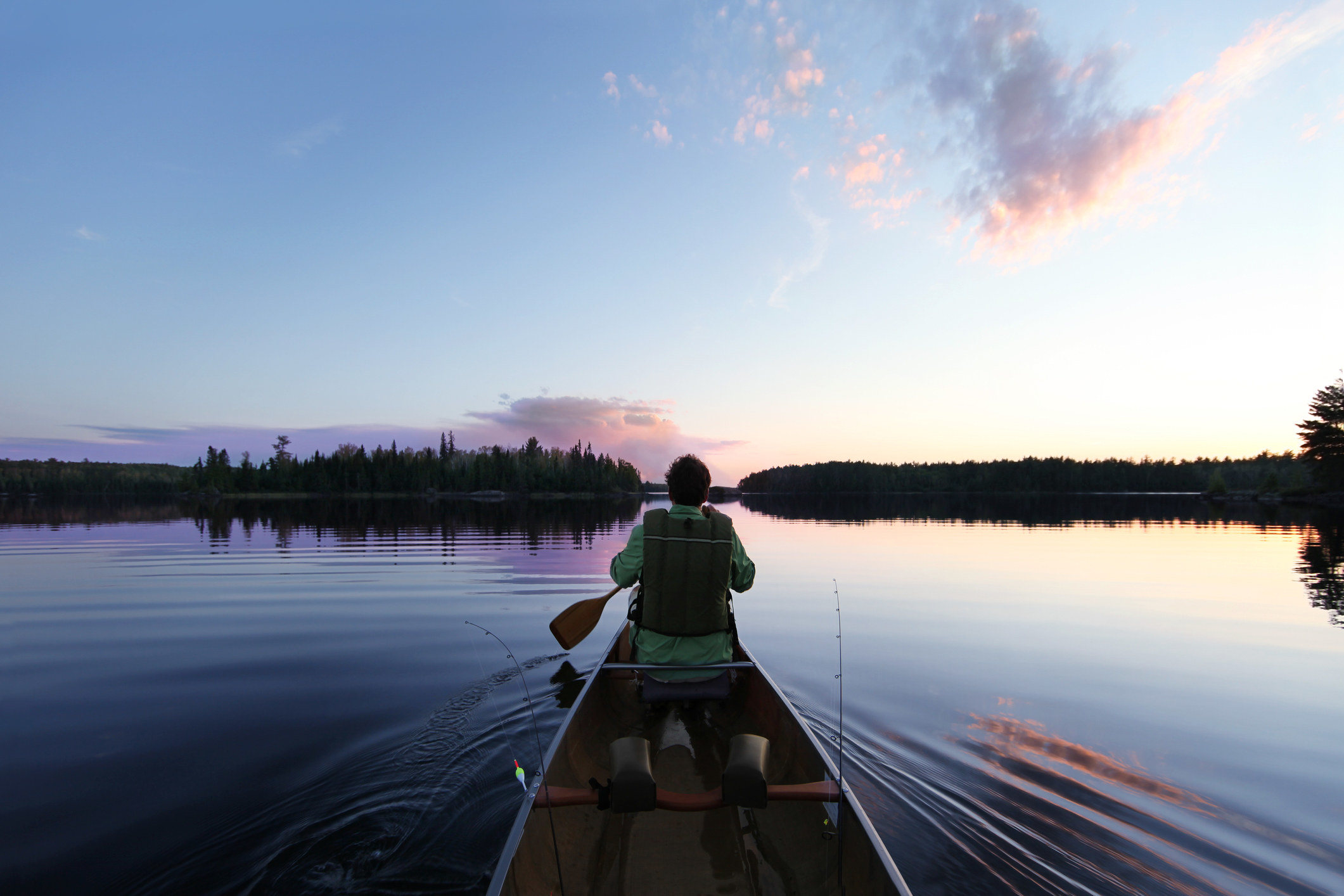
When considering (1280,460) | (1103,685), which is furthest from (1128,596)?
(1280,460)

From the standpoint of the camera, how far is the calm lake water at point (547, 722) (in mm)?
4355

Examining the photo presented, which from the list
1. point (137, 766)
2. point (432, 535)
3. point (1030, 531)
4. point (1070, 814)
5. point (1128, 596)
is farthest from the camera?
point (1030, 531)

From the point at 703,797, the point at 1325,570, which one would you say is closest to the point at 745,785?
the point at 703,797

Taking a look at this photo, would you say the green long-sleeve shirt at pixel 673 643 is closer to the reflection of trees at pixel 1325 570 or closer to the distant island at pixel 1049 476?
the reflection of trees at pixel 1325 570

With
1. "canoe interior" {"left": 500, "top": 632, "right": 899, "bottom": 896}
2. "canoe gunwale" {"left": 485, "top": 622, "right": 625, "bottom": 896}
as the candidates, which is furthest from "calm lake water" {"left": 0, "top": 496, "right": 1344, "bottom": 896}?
"canoe gunwale" {"left": 485, "top": 622, "right": 625, "bottom": 896}

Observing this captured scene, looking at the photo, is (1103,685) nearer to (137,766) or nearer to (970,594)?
(970,594)

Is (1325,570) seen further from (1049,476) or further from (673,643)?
(1049,476)

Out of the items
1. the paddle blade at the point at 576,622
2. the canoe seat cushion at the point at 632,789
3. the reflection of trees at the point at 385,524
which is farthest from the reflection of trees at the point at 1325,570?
the reflection of trees at the point at 385,524

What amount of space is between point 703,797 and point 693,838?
1.77 ft

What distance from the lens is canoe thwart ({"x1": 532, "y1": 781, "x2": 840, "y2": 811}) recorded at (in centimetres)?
337

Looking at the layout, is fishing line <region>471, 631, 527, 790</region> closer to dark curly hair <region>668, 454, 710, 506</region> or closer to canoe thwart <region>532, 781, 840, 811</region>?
canoe thwart <region>532, 781, 840, 811</region>

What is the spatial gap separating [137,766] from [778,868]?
253 inches

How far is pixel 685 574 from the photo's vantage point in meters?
5.30

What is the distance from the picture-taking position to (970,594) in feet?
52.0
